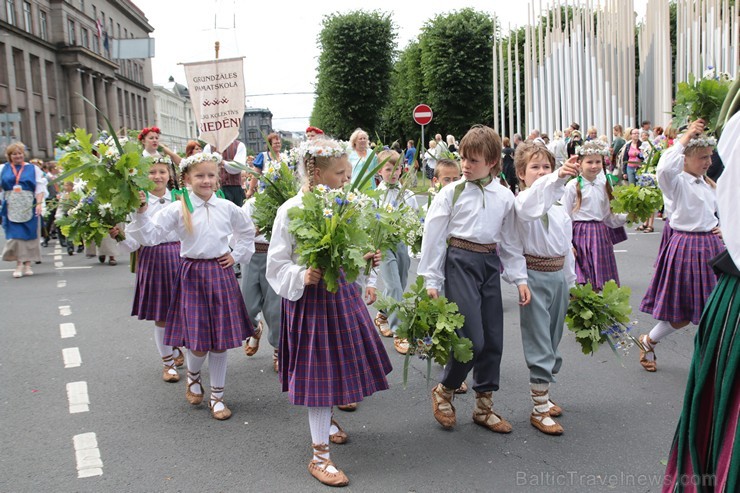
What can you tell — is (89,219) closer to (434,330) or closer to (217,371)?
(217,371)

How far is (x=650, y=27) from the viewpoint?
24.9 m

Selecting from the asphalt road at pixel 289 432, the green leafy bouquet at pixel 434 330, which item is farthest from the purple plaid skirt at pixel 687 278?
the green leafy bouquet at pixel 434 330

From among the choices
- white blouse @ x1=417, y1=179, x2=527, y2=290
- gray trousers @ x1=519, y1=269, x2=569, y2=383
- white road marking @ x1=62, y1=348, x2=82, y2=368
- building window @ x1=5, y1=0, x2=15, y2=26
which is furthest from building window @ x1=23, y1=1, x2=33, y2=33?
gray trousers @ x1=519, y1=269, x2=569, y2=383

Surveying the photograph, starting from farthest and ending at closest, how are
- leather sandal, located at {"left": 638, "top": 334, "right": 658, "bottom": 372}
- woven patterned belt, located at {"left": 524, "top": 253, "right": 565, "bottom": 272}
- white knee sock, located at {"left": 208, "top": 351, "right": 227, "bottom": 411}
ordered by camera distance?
leather sandal, located at {"left": 638, "top": 334, "right": 658, "bottom": 372}
white knee sock, located at {"left": 208, "top": 351, "right": 227, "bottom": 411}
woven patterned belt, located at {"left": 524, "top": 253, "right": 565, "bottom": 272}

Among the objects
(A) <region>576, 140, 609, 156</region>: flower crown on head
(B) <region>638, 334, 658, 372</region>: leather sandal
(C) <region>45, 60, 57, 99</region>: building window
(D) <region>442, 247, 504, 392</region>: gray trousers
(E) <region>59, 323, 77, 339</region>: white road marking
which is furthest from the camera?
(C) <region>45, 60, 57, 99</region>: building window

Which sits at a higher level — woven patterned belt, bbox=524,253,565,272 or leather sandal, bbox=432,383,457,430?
woven patterned belt, bbox=524,253,565,272

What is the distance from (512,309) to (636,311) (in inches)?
56.7

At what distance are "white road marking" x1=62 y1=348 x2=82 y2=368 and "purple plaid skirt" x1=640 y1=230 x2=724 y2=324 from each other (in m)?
5.42

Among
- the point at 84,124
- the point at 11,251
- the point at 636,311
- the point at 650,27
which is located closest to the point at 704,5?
the point at 650,27

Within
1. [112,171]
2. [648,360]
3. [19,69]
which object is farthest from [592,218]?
[19,69]

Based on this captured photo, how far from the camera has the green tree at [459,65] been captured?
1636 inches

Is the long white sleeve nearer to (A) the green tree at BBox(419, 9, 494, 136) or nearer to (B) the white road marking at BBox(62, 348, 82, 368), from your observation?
(B) the white road marking at BBox(62, 348, 82, 368)

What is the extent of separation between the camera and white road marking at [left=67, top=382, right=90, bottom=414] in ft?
16.9

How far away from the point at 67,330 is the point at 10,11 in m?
43.1
